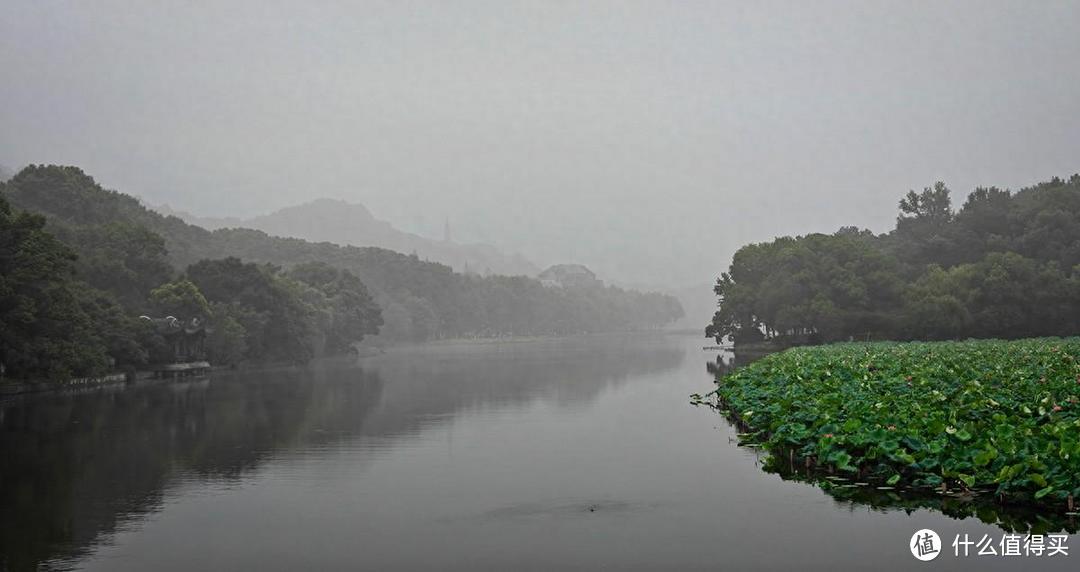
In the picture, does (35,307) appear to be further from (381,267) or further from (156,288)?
(381,267)

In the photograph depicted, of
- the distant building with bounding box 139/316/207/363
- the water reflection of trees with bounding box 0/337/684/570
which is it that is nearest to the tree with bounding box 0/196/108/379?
the water reflection of trees with bounding box 0/337/684/570

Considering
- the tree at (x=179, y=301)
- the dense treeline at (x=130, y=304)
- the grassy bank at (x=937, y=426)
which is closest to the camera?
the grassy bank at (x=937, y=426)

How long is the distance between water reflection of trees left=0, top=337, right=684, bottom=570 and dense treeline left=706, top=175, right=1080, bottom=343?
24.8 metres

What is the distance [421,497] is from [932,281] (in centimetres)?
6165

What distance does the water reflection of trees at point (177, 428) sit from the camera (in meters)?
14.7

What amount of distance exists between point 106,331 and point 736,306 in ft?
176

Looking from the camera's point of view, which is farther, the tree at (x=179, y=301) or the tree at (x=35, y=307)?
the tree at (x=179, y=301)

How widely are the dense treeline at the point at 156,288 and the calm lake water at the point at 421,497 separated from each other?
7056 millimetres

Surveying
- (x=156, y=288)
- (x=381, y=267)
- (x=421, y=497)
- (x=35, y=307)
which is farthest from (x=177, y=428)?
(x=381, y=267)

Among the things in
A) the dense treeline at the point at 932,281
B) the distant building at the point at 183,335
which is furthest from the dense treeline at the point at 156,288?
the dense treeline at the point at 932,281

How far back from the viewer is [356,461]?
20422 millimetres

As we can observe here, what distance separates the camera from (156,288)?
2334 inches

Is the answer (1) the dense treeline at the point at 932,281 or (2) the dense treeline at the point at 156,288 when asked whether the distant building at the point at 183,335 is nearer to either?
(2) the dense treeline at the point at 156,288

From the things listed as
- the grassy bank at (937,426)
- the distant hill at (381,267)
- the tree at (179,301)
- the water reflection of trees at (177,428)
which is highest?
the distant hill at (381,267)
